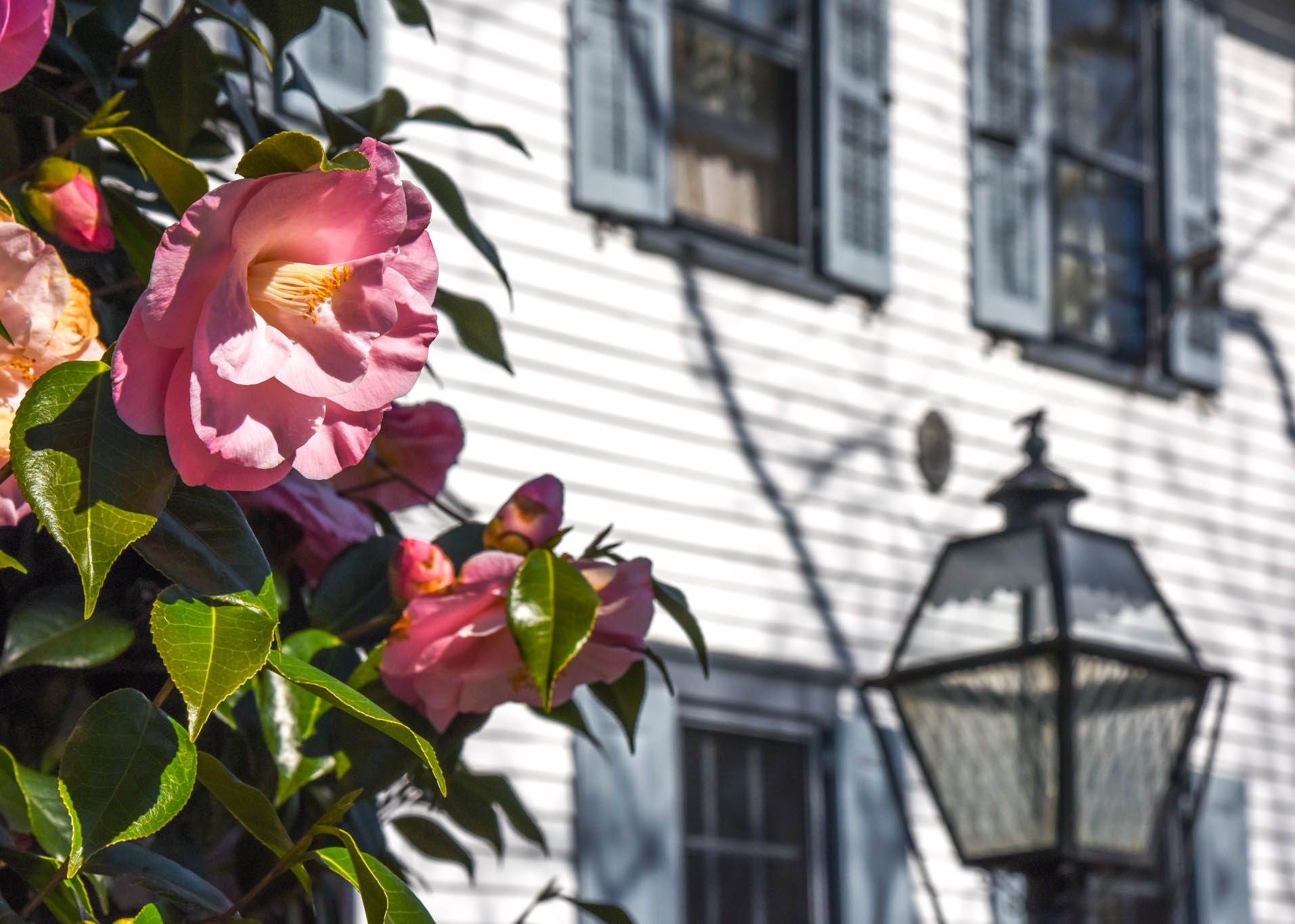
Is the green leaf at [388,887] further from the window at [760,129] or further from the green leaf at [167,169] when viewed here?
the window at [760,129]

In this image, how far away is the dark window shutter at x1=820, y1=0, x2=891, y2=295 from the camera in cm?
572

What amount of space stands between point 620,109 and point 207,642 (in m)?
4.60

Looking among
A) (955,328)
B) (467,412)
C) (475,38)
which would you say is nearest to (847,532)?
(955,328)

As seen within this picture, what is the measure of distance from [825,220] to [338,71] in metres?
1.77

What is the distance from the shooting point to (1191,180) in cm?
690

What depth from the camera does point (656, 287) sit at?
5305mm

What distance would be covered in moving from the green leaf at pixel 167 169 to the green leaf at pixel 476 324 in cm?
59

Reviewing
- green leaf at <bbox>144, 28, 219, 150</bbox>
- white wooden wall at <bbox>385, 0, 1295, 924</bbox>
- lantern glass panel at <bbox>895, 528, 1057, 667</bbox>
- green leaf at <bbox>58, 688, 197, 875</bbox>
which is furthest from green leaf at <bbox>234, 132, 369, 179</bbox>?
white wooden wall at <bbox>385, 0, 1295, 924</bbox>

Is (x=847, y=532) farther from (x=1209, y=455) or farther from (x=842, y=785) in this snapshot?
(x=1209, y=455)

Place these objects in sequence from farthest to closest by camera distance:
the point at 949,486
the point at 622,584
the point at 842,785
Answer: the point at 949,486, the point at 842,785, the point at 622,584

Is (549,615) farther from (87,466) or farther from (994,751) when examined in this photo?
(994,751)

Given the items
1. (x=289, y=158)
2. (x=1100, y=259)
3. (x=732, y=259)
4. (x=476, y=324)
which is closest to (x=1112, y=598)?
(x=732, y=259)

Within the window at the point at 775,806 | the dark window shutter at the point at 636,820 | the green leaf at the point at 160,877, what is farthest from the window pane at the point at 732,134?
the green leaf at the point at 160,877

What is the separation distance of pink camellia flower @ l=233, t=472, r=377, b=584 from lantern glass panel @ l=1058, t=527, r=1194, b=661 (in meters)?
2.48
